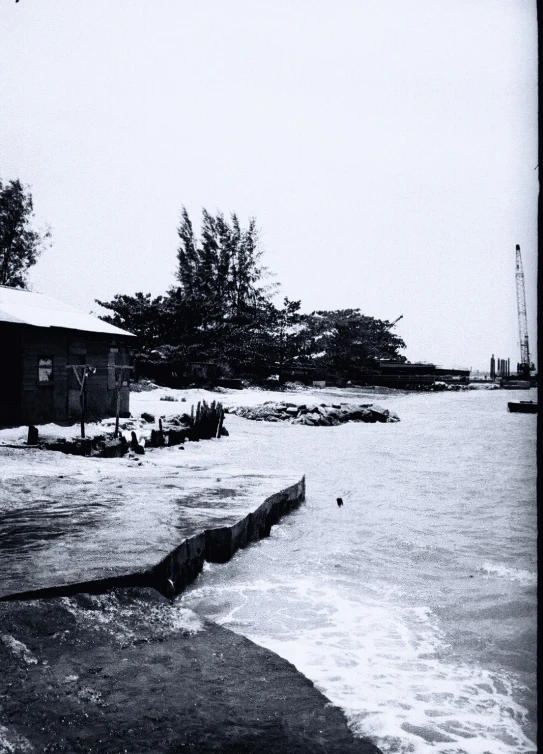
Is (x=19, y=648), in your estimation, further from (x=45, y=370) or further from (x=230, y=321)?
(x=230, y=321)

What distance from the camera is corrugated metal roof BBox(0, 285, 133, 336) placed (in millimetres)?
17594

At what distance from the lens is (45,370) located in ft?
61.1

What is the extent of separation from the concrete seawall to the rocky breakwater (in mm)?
21275

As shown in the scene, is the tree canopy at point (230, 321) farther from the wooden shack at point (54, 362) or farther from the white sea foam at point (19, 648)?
the white sea foam at point (19, 648)

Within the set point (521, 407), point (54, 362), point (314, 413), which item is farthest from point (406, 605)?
point (521, 407)

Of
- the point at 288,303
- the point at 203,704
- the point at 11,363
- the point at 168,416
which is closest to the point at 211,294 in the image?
the point at 288,303

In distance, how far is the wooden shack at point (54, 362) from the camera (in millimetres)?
17797

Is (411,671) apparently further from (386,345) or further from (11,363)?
(386,345)

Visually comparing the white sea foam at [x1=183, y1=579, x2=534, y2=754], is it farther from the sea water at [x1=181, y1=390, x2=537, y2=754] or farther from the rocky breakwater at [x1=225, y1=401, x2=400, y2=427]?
the rocky breakwater at [x1=225, y1=401, x2=400, y2=427]

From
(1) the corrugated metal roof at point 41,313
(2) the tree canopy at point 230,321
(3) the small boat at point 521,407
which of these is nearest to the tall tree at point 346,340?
(2) the tree canopy at point 230,321

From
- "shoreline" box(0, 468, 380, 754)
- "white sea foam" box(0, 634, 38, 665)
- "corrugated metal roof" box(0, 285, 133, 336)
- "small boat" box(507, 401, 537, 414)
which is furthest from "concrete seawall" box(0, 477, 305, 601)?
"small boat" box(507, 401, 537, 414)

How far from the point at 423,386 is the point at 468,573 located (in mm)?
67418

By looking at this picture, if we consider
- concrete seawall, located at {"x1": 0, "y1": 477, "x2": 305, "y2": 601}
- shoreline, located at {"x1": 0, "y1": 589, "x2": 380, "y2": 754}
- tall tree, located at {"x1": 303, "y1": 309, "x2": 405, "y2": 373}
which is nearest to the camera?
shoreline, located at {"x1": 0, "y1": 589, "x2": 380, "y2": 754}

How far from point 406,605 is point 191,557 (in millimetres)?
2135
